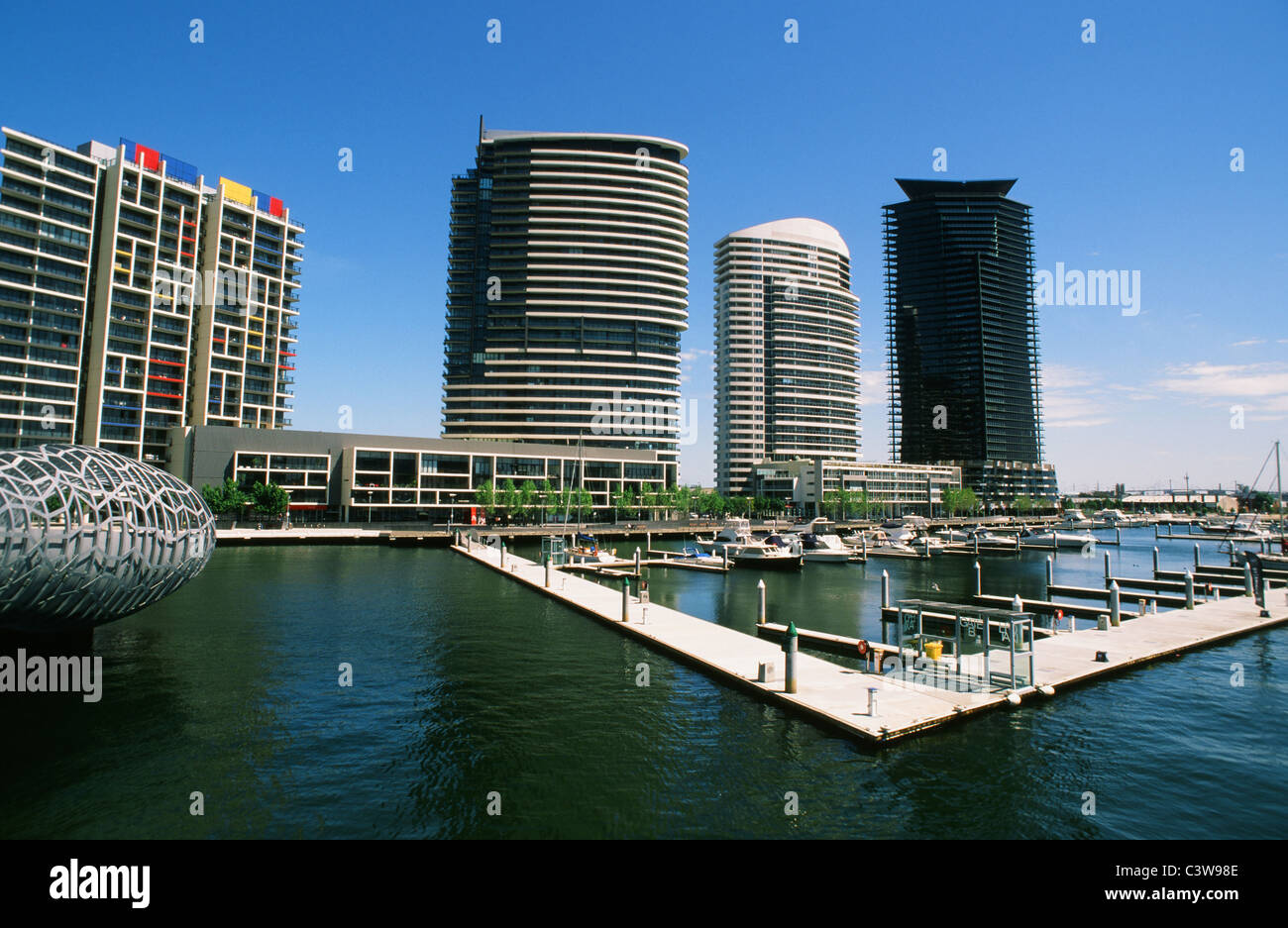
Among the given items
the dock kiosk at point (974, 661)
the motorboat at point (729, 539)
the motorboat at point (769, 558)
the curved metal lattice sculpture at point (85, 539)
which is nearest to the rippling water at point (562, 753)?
the dock kiosk at point (974, 661)

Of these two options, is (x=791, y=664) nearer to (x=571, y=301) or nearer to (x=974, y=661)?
(x=974, y=661)

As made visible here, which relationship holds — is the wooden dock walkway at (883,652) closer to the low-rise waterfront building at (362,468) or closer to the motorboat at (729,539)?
the motorboat at (729,539)

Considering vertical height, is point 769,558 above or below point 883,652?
above

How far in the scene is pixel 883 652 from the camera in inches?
1163

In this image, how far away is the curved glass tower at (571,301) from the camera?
175500 millimetres

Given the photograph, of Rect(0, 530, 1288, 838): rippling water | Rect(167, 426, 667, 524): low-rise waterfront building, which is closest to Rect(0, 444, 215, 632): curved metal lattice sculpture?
Rect(0, 530, 1288, 838): rippling water

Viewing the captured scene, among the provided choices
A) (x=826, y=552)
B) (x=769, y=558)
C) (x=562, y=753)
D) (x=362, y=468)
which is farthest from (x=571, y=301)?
(x=562, y=753)

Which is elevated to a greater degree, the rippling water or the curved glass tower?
the curved glass tower

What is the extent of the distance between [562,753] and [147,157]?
158630 mm

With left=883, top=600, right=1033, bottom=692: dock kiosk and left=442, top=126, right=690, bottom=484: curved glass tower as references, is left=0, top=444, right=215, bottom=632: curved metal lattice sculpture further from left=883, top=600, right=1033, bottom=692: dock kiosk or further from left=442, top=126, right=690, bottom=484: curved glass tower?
left=442, top=126, right=690, bottom=484: curved glass tower

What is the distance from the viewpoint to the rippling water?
15.9 metres

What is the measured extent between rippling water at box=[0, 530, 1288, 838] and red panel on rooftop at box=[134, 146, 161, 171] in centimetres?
13292

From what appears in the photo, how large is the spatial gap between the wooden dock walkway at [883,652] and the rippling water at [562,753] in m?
0.68

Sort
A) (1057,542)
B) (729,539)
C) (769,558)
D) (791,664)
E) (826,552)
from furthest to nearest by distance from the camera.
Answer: (1057,542), (729,539), (826,552), (769,558), (791,664)
